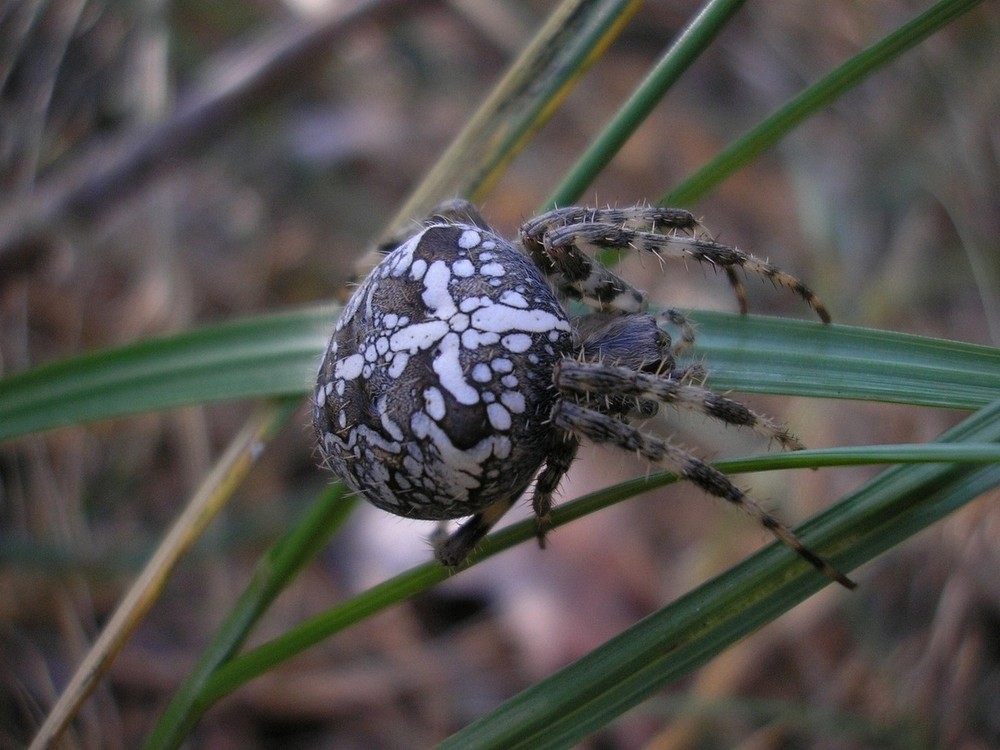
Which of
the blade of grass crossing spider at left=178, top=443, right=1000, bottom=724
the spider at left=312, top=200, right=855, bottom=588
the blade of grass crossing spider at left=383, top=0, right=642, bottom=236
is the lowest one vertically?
the blade of grass crossing spider at left=178, top=443, right=1000, bottom=724

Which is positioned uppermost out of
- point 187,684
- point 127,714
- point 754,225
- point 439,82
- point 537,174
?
point 439,82

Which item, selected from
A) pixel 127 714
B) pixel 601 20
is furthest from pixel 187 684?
pixel 601 20

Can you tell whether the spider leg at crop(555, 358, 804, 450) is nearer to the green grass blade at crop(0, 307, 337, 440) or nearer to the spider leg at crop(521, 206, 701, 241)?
the spider leg at crop(521, 206, 701, 241)

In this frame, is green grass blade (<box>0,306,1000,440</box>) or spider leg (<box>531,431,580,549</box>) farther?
spider leg (<box>531,431,580,549</box>)

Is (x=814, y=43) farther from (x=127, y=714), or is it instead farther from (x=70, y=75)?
(x=127, y=714)

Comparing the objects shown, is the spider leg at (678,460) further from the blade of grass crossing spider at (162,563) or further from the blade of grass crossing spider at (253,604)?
the blade of grass crossing spider at (162,563)

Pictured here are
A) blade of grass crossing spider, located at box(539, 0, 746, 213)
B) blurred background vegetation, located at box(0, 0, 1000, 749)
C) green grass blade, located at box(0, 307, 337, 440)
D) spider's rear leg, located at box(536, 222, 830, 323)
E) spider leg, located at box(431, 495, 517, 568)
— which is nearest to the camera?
blade of grass crossing spider, located at box(539, 0, 746, 213)

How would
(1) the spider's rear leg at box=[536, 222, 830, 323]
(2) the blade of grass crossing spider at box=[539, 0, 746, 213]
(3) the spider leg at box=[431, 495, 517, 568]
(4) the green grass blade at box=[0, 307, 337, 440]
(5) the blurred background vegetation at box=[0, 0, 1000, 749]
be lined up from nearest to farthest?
(2) the blade of grass crossing spider at box=[539, 0, 746, 213] → (3) the spider leg at box=[431, 495, 517, 568] → (1) the spider's rear leg at box=[536, 222, 830, 323] → (4) the green grass blade at box=[0, 307, 337, 440] → (5) the blurred background vegetation at box=[0, 0, 1000, 749]

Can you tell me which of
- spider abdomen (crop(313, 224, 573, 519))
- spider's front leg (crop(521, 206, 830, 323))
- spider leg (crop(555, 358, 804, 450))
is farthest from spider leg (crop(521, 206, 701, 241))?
spider leg (crop(555, 358, 804, 450))

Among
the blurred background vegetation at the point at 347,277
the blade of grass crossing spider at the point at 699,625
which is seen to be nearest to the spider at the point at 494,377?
the blade of grass crossing spider at the point at 699,625
